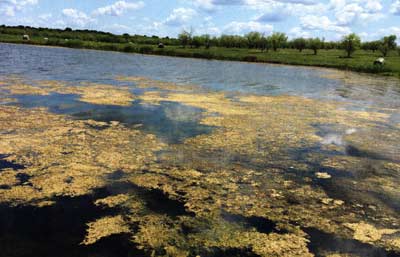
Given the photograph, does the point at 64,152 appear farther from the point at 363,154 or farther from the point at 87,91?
the point at 87,91

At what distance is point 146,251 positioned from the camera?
22.5 ft

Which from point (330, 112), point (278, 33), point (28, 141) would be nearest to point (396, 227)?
point (28, 141)

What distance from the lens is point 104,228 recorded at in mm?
7551

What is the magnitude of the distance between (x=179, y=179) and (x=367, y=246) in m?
4.96

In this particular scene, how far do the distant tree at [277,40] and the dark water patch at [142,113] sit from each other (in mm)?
83491

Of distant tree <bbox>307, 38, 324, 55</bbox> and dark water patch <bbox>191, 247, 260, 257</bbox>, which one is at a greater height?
distant tree <bbox>307, 38, 324, 55</bbox>

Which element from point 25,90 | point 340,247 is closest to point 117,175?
point 340,247

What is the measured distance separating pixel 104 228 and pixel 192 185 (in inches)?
121

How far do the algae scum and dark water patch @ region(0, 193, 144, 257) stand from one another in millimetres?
21

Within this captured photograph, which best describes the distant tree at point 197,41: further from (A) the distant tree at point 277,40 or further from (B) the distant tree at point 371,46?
(B) the distant tree at point 371,46


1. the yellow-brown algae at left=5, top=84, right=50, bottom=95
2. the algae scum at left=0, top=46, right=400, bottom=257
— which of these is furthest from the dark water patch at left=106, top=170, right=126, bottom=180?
the yellow-brown algae at left=5, top=84, right=50, bottom=95

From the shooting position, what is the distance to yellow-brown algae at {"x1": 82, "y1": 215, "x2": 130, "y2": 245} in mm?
7185

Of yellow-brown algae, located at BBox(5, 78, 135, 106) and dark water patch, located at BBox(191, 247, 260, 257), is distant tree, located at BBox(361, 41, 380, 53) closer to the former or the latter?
yellow-brown algae, located at BBox(5, 78, 135, 106)

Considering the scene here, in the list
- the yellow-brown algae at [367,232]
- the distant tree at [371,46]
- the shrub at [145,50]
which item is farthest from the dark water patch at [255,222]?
the distant tree at [371,46]
